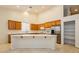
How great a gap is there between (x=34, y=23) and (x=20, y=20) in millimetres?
1798

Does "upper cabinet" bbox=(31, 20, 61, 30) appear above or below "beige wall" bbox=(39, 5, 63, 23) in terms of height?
below

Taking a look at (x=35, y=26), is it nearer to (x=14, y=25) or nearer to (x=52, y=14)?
(x=14, y=25)

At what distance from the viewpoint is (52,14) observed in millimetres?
10516

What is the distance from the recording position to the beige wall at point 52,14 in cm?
946

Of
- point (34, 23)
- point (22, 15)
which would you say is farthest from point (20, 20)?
point (34, 23)

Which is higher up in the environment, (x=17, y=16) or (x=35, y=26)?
(x=17, y=16)

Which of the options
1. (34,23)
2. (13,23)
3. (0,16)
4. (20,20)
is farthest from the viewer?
(34,23)

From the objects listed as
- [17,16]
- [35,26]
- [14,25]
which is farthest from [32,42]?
[35,26]

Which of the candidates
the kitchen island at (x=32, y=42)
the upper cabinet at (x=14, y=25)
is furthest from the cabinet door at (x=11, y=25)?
the kitchen island at (x=32, y=42)

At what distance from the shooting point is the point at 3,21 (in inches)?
388

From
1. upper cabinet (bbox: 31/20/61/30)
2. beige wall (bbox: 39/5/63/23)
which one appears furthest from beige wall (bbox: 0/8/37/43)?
beige wall (bbox: 39/5/63/23)

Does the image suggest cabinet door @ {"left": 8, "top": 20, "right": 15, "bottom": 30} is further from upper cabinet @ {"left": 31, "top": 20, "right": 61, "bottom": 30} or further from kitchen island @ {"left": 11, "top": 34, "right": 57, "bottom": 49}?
kitchen island @ {"left": 11, "top": 34, "right": 57, "bottom": 49}

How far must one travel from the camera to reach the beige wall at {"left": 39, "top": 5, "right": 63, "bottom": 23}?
31.0 ft
